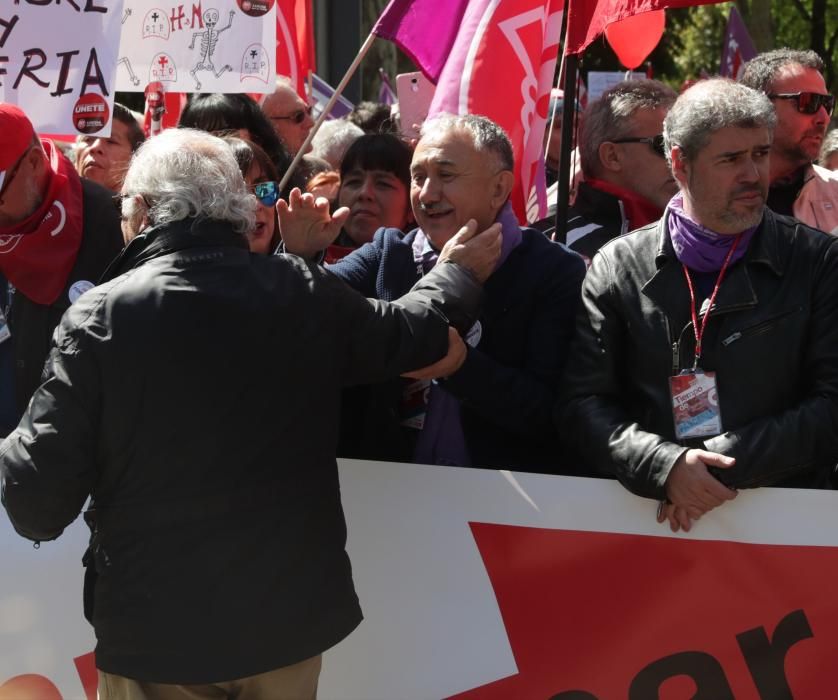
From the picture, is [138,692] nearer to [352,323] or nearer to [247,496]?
[247,496]

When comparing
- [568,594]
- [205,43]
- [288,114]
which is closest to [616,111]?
[205,43]

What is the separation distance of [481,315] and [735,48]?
6287 mm

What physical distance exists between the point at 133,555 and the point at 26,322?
50.4 inches

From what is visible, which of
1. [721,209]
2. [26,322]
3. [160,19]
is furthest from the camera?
[160,19]

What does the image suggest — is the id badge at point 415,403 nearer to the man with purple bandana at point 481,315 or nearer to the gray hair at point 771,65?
the man with purple bandana at point 481,315

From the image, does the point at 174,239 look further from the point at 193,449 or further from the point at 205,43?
the point at 205,43

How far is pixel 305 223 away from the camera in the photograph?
3.26 meters

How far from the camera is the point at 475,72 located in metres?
4.42

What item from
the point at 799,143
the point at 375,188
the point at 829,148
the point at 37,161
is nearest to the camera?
the point at 37,161

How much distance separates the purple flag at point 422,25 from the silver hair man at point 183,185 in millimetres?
1835

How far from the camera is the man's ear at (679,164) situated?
3.20 meters

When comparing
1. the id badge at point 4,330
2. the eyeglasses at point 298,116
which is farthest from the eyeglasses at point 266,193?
the eyeglasses at point 298,116

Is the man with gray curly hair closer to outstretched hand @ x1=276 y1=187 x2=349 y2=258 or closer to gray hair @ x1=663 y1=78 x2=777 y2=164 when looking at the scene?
outstretched hand @ x1=276 y1=187 x2=349 y2=258

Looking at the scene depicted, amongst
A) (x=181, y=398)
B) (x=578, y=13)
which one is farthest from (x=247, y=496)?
(x=578, y=13)
